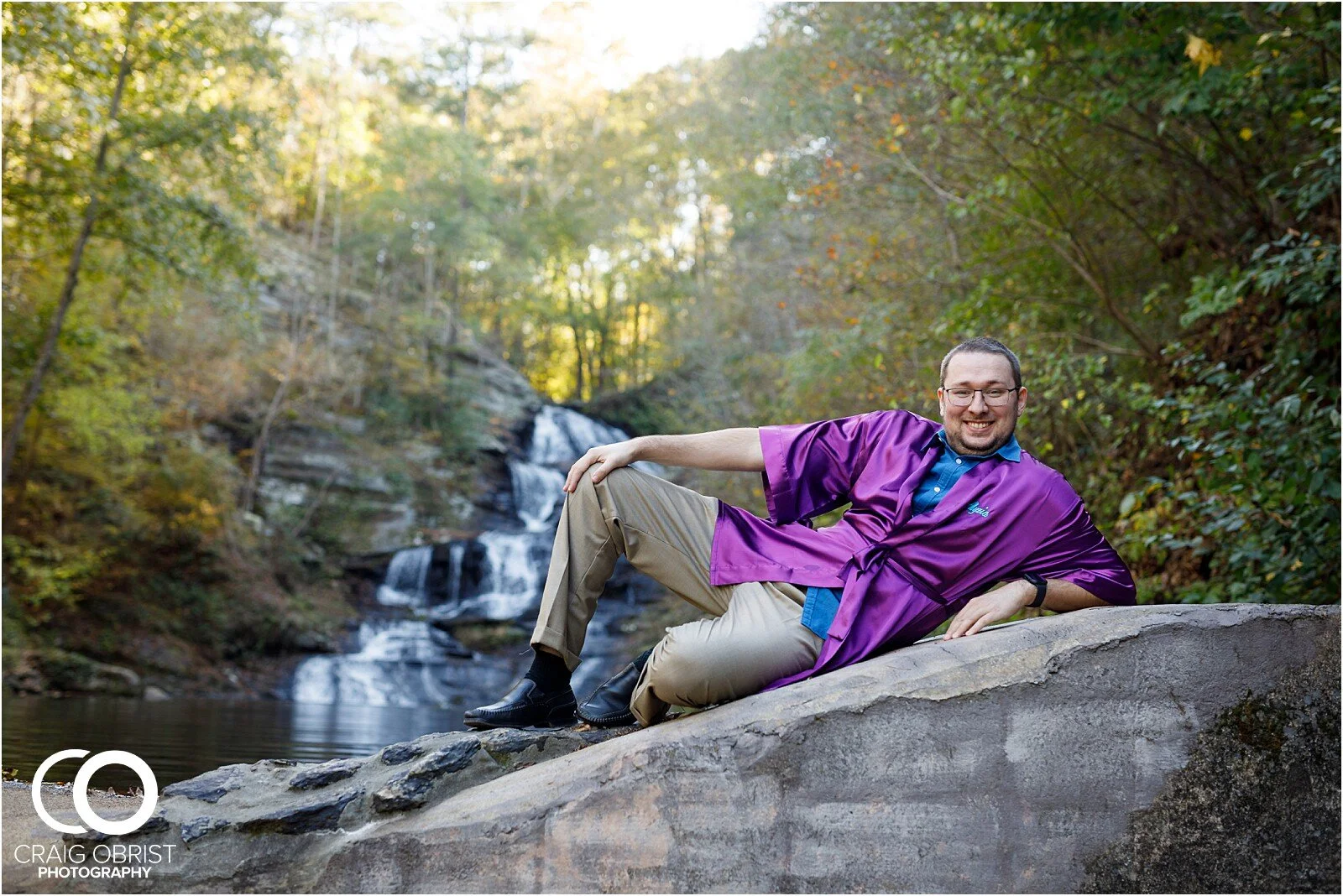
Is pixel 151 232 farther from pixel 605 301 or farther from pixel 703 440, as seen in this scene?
pixel 605 301

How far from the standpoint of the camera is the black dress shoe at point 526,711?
3.00 metres

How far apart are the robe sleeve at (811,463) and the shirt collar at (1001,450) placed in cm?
18

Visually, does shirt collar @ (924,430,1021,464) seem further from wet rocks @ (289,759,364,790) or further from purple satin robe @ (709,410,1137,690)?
wet rocks @ (289,759,364,790)

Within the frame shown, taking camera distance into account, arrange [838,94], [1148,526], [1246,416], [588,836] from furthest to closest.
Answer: [838,94]
[1148,526]
[1246,416]
[588,836]

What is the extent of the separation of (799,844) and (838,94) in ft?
29.8

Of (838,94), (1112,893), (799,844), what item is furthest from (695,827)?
(838,94)

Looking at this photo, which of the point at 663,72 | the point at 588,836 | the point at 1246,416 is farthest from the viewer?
the point at 663,72

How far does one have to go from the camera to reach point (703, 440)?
3.09 meters

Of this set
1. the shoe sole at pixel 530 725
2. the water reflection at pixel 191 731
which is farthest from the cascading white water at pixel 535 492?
the shoe sole at pixel 530 725

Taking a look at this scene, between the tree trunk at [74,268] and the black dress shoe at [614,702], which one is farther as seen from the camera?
the tree trunk at [74,268]

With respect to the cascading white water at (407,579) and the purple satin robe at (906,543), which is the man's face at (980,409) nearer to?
the purple satin robe at (906,543)

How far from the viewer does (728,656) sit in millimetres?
2715

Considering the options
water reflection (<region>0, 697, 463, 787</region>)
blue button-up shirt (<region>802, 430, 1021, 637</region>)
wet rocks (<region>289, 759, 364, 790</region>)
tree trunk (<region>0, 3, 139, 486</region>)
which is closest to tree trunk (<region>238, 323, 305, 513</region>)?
water reflection (<region>0, 697, 463, 787</region>)

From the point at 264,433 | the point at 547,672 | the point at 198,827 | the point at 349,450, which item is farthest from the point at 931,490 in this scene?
the point at 349,450
